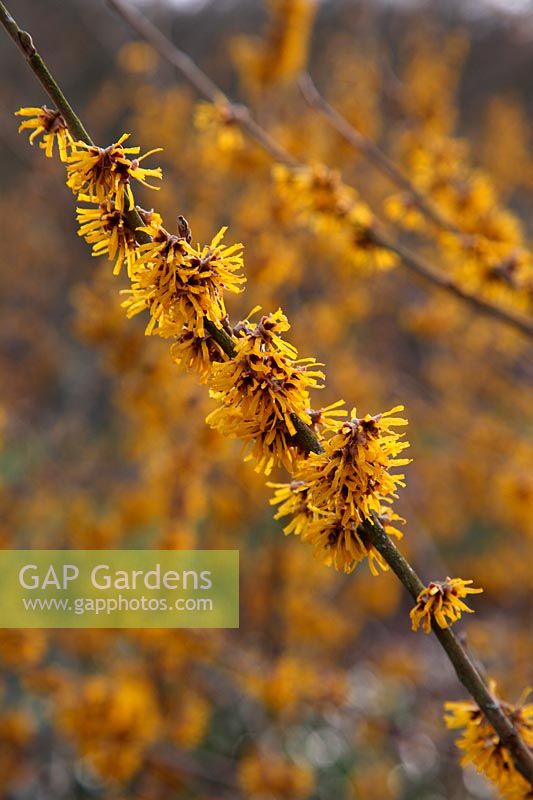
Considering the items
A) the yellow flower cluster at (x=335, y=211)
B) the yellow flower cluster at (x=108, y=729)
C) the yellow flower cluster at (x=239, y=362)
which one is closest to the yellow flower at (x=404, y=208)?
the yellow flower cluster at (x=335, y=211)

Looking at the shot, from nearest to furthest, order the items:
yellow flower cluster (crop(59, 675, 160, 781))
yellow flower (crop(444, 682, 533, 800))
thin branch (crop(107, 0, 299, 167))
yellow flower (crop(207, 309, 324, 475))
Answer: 1. yellow flower (crop(207, 309, 324, 475))
2. yellow flower (crop(444, 682, 533, 800))
3. thin branch (crop(107, 0, 299, 167))
4. yellow flower cluster (crop(59, 675, 160, 781))

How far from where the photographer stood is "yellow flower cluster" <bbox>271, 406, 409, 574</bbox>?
32.3 inches

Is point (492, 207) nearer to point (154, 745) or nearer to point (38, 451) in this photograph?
point (154, 745)

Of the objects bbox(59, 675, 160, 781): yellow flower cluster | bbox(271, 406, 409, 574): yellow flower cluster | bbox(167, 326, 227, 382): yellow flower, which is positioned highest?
bbox(59, 675, 160, 781): yellow flower cluster

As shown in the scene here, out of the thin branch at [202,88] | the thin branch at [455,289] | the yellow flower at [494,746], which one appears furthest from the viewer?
→ the thin branch at [202,88]

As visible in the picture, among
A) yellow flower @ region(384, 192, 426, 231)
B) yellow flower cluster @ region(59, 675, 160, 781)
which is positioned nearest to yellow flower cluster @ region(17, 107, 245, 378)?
yellow flower @ region(384, 192, 426, 231)

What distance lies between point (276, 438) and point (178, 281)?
24 centimetres

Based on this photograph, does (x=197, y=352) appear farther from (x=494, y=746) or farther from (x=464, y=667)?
(x=494, y=746)

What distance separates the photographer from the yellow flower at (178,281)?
823 millimetres

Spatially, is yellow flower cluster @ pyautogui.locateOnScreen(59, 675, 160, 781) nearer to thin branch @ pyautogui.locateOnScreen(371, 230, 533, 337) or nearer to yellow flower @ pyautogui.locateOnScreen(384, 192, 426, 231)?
thin branch @ pyautogui.locateOnScreen(371, 230, 533, 337)

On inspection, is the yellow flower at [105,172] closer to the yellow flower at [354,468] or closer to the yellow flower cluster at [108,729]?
the yellow flower at [354,468]

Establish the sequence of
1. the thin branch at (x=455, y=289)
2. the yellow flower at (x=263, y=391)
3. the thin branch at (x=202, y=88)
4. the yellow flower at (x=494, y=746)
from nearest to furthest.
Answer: the yellow flower at (x=263, y=391) → the yellow flower at (x=494, y=746) → the thin branch at (x=455, y=289) → the thin branch at (x=202, y=88)

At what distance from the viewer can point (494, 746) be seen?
37.5 inches

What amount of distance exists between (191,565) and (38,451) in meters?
3.77
